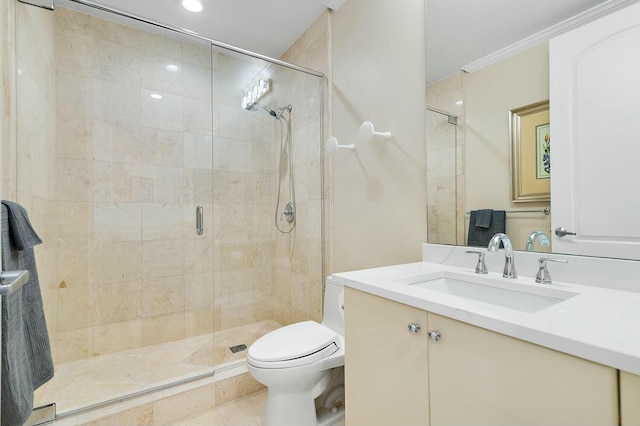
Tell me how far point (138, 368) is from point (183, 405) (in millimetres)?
520

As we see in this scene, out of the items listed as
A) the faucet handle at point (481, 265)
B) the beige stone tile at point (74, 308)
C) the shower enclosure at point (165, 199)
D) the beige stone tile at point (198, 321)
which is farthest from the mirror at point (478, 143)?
the beige stone tile at point (74, 308)

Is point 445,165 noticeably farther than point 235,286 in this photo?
No

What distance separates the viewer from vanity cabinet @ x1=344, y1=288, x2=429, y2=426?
0.76m

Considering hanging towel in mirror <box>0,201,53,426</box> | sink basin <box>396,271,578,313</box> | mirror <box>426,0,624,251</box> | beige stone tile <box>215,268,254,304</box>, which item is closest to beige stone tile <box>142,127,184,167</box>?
beige stone tile <box>215,268,254,304</box>

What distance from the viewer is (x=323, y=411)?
1486mm

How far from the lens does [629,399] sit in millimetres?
444

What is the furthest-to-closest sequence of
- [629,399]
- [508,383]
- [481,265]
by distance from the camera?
[481,265] < [508,383] < [629,399]

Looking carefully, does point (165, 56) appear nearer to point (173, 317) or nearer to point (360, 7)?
point (360, 7)

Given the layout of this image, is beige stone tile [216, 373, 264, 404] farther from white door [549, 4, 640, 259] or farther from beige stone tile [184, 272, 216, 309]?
white door [549, 4, 640, 259]

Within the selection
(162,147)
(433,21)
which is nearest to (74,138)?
(162,147)

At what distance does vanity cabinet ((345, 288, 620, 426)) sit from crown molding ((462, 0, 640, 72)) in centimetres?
103

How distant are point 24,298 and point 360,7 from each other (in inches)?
82.7

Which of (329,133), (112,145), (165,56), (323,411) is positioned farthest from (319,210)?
(165,56)

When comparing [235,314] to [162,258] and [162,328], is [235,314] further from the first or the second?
[162,258]
